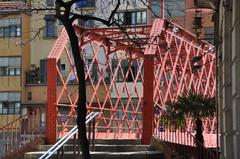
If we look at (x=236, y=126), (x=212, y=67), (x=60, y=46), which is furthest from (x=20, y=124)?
(x=212, y=67)

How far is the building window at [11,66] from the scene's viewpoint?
58.7 m

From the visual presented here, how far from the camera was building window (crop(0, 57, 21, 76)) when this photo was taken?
5866 centimetres

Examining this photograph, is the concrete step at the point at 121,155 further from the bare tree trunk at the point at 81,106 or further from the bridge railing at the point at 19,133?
the bare tree trunk at the point at 81,106

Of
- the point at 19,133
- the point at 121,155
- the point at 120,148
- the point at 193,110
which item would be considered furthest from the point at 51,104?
the point at 193,110

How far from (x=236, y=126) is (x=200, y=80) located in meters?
22.5

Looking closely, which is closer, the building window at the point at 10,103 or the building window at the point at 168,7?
the building window at the point at 168,7

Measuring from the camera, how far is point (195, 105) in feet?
62.2

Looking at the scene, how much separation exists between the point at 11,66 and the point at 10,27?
3624 millimetres

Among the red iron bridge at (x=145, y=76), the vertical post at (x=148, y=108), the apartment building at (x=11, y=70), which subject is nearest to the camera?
the vertical post at (x=148, y=108)

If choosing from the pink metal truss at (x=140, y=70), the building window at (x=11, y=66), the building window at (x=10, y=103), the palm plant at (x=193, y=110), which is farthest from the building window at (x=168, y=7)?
the building window at (x=11, y=66)

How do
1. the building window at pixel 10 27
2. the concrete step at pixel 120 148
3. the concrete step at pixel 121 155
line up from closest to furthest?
1. the concrete step at pixel 121 155
2. the concrete step at pixel 120 148
3. the building window at pixel 10 27

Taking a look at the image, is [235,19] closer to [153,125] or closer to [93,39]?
[153,125]

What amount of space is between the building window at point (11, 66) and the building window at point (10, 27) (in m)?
2.26

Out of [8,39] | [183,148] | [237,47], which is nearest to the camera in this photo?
[237,47]
